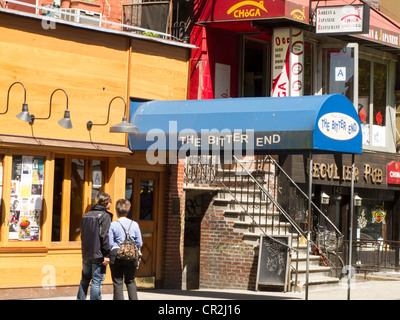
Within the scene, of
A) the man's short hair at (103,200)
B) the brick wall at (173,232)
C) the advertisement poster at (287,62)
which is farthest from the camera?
the advertisement poster at (287,62)

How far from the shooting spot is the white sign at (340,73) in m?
22.5

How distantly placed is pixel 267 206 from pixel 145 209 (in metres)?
3.04

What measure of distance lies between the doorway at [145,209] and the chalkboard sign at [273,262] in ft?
7.58

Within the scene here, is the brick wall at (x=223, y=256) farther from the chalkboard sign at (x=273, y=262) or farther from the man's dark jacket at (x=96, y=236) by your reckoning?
the man's dark jacket at (x=96, y=236)

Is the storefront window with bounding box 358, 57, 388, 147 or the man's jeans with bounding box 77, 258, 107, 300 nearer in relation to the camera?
the man's jeans with bounding box 77, 258, 107, 300

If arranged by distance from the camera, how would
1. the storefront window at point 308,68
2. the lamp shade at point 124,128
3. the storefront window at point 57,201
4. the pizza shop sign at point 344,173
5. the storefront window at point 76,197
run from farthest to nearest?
the storefront window at point 308,68, the pizza shop sign at point 344,173, the storefront window at point 76,197, the storefront window at point 57,201, the lamp shade at point 124,128

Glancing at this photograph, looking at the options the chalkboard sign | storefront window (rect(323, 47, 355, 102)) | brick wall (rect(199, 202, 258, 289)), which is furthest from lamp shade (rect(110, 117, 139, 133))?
storefront window (rect(323, 47, 355, 102))

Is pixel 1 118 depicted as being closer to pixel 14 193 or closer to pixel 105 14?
pixel 14 193

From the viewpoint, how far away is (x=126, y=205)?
40.6 ft

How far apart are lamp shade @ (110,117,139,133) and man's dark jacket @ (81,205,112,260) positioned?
243 cm

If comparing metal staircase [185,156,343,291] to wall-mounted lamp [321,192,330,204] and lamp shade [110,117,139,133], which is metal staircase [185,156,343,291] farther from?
lamp shade [110,117,139,133]

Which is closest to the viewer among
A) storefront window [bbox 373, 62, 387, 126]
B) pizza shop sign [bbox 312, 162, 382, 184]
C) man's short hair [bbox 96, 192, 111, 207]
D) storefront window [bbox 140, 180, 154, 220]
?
man's short hair [bbox 96, 192, 111, 207]

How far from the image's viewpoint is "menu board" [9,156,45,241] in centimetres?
1438

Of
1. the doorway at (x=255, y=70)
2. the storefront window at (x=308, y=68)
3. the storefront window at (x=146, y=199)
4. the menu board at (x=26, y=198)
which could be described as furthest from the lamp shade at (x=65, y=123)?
the doorway at (x=255, y=70)
